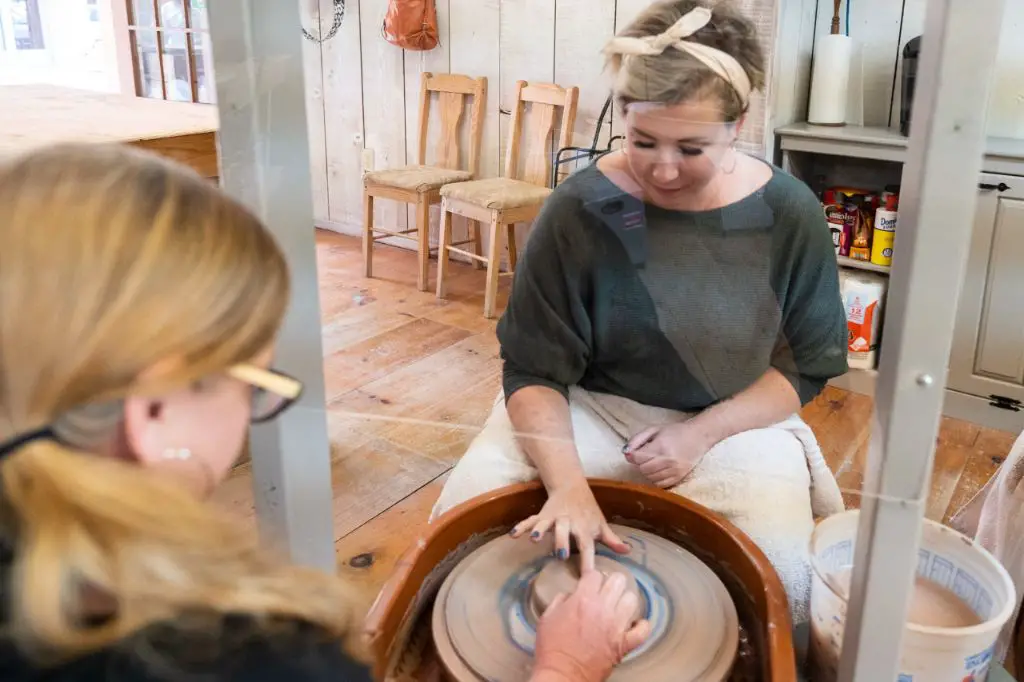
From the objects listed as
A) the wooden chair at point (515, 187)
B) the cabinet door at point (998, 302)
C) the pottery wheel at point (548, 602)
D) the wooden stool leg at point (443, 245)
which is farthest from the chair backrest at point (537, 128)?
the cabinet door at point (998, 302)

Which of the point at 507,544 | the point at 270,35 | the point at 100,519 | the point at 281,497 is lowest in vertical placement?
the point at 507,544

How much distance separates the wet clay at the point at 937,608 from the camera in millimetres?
965

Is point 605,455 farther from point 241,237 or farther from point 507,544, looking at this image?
point 241,237

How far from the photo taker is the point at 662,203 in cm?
92

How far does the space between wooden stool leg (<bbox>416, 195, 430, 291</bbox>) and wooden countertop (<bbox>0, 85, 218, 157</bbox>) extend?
41cm

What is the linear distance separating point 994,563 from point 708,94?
0.61 m

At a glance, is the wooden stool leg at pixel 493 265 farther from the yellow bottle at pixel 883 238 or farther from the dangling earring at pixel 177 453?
the dangling earring at pixel 177 453

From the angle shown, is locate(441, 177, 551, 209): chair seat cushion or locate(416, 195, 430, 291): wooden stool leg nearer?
locate(441, 177, 551, 209): chair seat cushion

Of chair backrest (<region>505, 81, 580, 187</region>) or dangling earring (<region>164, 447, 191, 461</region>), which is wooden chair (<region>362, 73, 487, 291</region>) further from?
dangling earring (<region>164, 447, 191, 461</region>)

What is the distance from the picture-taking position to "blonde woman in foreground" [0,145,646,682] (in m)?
0.47

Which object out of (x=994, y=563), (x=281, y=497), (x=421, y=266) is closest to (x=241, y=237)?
(x=281, y=497)

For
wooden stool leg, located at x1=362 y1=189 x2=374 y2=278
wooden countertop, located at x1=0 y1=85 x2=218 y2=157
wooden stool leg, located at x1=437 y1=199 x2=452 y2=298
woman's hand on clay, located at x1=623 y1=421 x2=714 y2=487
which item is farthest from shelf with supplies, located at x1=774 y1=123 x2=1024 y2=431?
wooden countertop, located at x1=0 y1=85 x2=218 y2=157

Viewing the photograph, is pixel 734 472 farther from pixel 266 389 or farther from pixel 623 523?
pixel 266 389

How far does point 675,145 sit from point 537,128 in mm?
367
